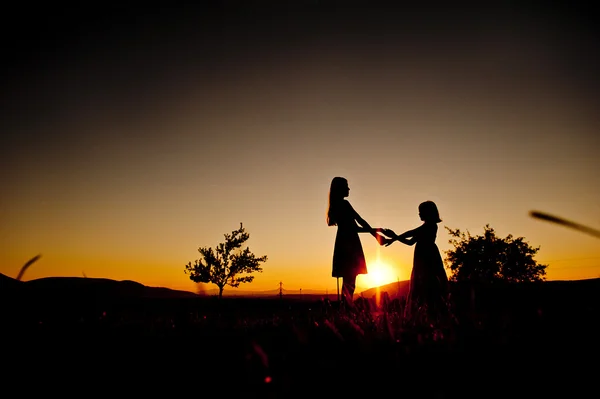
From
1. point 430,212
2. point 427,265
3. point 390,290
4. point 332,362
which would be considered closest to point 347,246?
point 390,290

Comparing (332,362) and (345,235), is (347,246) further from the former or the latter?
(332,362)

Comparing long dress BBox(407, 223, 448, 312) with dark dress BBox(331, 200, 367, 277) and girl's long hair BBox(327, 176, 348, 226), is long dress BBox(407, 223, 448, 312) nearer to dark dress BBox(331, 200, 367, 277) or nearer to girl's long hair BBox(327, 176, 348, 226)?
dark dress BBox(331, 200, 367, 277)

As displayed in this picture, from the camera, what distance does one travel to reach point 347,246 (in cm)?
776

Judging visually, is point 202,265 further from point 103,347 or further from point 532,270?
point 103,347

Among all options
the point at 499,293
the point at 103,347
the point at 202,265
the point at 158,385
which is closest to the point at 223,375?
the point at 158,385

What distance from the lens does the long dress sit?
7383 mm

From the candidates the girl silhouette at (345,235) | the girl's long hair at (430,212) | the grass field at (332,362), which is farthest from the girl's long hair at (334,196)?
the grass field at (332,362)

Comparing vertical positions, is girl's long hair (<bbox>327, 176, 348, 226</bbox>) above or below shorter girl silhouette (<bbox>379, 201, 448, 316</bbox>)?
above

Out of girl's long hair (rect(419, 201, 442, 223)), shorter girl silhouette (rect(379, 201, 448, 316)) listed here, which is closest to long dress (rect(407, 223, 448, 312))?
shorter girl silhouette (rect(379, 201, 448, 316))

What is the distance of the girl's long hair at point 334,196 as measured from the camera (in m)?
8.02

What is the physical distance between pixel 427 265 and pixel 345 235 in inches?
69.9

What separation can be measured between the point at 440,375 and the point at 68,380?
223 cm

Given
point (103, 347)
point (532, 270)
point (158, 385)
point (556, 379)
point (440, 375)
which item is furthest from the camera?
point (532, 270)

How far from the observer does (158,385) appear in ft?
7.02
